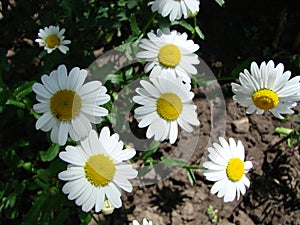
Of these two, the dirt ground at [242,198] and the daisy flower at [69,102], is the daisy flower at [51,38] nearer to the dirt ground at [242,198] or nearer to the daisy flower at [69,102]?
the daisy flower at [69,102]

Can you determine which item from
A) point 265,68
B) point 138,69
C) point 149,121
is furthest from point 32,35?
point 265,68

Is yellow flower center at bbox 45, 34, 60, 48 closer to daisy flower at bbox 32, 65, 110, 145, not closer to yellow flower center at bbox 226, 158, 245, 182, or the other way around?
daisy flower at bbox 32, 65, 110, 145

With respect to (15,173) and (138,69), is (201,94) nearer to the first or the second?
(138,69)

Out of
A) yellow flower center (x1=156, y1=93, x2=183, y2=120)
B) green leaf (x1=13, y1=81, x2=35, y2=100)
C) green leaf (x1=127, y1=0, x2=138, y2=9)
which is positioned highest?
green leaf (x1=127, y1=0, x2=138, y2=9)

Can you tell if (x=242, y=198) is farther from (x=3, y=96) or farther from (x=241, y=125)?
(x=3, y=96)

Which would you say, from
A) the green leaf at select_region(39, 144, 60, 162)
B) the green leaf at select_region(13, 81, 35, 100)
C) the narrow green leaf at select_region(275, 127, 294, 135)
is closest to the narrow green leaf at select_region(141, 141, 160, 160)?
the green leaf at select_region(39, 144, 60, 162)

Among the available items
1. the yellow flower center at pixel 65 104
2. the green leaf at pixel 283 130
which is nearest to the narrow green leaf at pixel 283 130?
the green leaf at pixel 283 130
